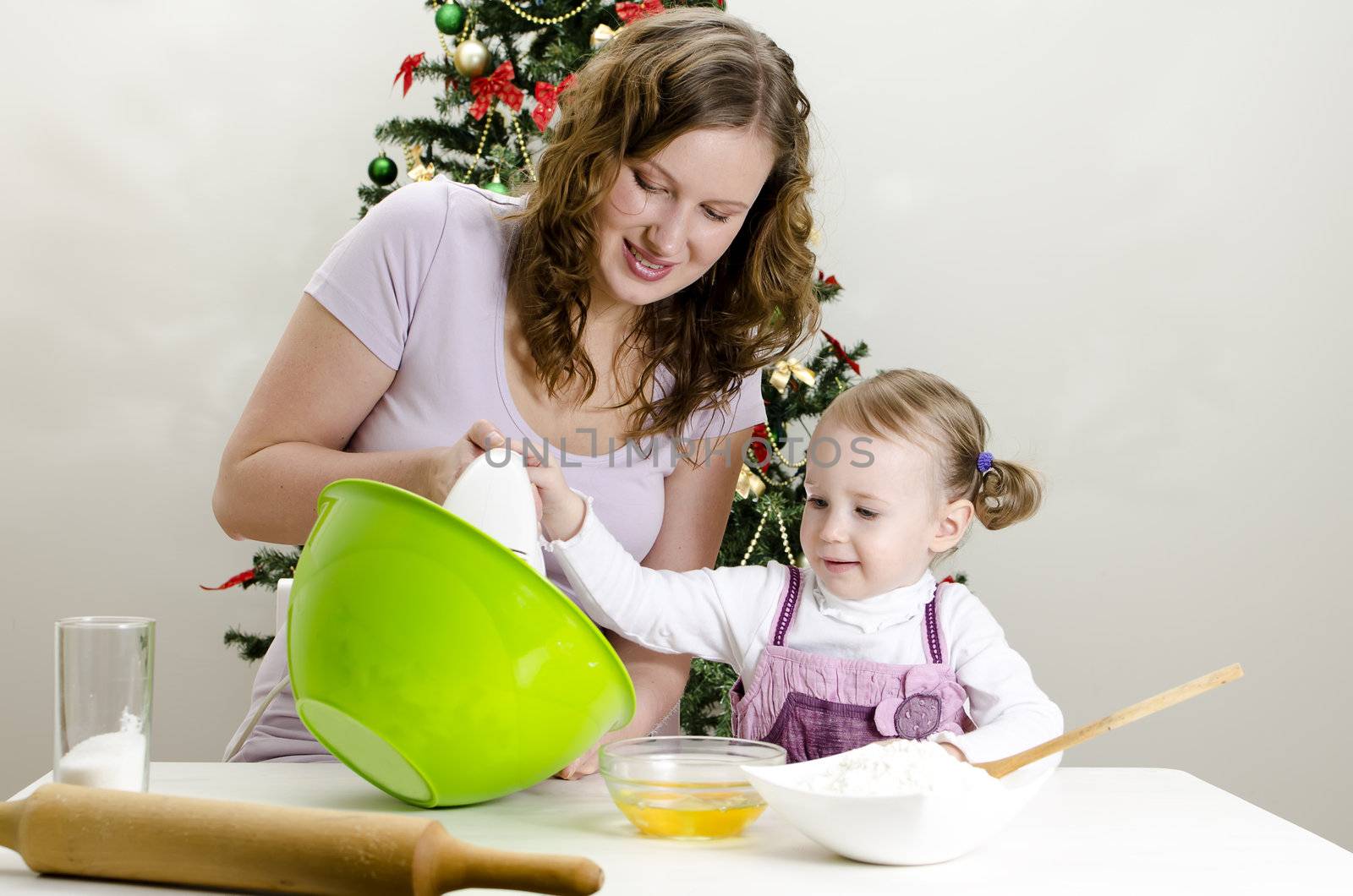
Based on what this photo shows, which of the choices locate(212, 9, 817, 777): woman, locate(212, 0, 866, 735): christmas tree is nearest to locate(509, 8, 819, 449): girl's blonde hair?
locate(212, 9, 817, 777): woman

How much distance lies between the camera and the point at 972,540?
2.94 metres

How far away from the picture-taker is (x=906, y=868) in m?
0.80

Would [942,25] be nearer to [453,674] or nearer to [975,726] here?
[975,726]

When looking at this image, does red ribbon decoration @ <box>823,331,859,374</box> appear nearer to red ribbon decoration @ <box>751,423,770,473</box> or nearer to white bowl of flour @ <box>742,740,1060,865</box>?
red ribbon decoration @ <box>751,423,770,473</box>

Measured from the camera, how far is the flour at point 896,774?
79 centimetres

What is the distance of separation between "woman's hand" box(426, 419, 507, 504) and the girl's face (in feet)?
1.34

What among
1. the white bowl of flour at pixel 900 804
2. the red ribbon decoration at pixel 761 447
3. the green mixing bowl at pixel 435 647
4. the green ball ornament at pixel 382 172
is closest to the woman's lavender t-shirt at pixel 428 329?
the green mixing bowl at pixel 435 647

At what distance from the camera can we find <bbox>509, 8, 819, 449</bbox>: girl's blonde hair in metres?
1.26

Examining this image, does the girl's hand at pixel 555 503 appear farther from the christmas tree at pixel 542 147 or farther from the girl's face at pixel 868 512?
the christmas tree at pixel 542 147

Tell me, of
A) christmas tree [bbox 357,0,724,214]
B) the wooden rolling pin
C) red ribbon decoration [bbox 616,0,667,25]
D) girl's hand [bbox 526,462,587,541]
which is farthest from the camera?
christmas tree [bbox 357,0,724,214]

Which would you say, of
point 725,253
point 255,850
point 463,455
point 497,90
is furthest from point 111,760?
point 497,90

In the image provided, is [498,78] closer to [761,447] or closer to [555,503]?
[761,447]

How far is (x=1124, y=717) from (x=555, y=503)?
548 millimetres

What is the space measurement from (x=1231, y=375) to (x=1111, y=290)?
335 mm
